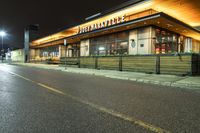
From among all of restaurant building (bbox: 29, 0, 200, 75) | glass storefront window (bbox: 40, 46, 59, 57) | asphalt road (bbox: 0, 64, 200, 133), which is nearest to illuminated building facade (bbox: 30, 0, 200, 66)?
restaurant building (bbox: 29, 0, 200, 75)

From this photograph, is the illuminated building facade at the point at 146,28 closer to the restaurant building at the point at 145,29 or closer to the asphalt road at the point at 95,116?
the restaurant building at the point at 145,29

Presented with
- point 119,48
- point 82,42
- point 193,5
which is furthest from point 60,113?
point 82,42

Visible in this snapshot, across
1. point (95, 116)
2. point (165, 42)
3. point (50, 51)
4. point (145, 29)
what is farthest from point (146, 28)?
point (50, 51)

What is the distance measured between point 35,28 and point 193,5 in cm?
4552

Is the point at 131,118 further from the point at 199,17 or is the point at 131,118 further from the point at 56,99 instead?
the point at 199,17

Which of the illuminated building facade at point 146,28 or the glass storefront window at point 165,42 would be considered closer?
the illuminated building facade at point 146,28

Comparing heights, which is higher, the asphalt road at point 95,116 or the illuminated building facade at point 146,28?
the illuminated building facade at point 146,28

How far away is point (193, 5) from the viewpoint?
18.7 metres

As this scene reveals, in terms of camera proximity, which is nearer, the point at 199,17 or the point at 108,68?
the point at 108,68

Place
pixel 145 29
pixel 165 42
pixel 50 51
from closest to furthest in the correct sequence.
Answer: pixel 145 29 < pixel 165 42 < pixel 50 51

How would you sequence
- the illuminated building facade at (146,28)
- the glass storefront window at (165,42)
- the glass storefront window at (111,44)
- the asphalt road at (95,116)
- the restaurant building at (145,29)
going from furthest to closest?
the glass storefront window at (111,44), the glass storefront window at (165,42), the illuminated building facade at (146,28), the restaurant building at (145,29), the asphalt road at (95,116)

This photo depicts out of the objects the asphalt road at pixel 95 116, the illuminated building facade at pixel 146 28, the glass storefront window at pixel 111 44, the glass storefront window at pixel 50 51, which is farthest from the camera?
the glass storefront window at pixel 50 51

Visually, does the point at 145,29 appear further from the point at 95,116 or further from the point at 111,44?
the point at 95,116

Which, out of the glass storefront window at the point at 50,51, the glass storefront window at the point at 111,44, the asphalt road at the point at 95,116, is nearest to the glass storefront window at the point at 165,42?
the glass storefront window at the point at 111,44
